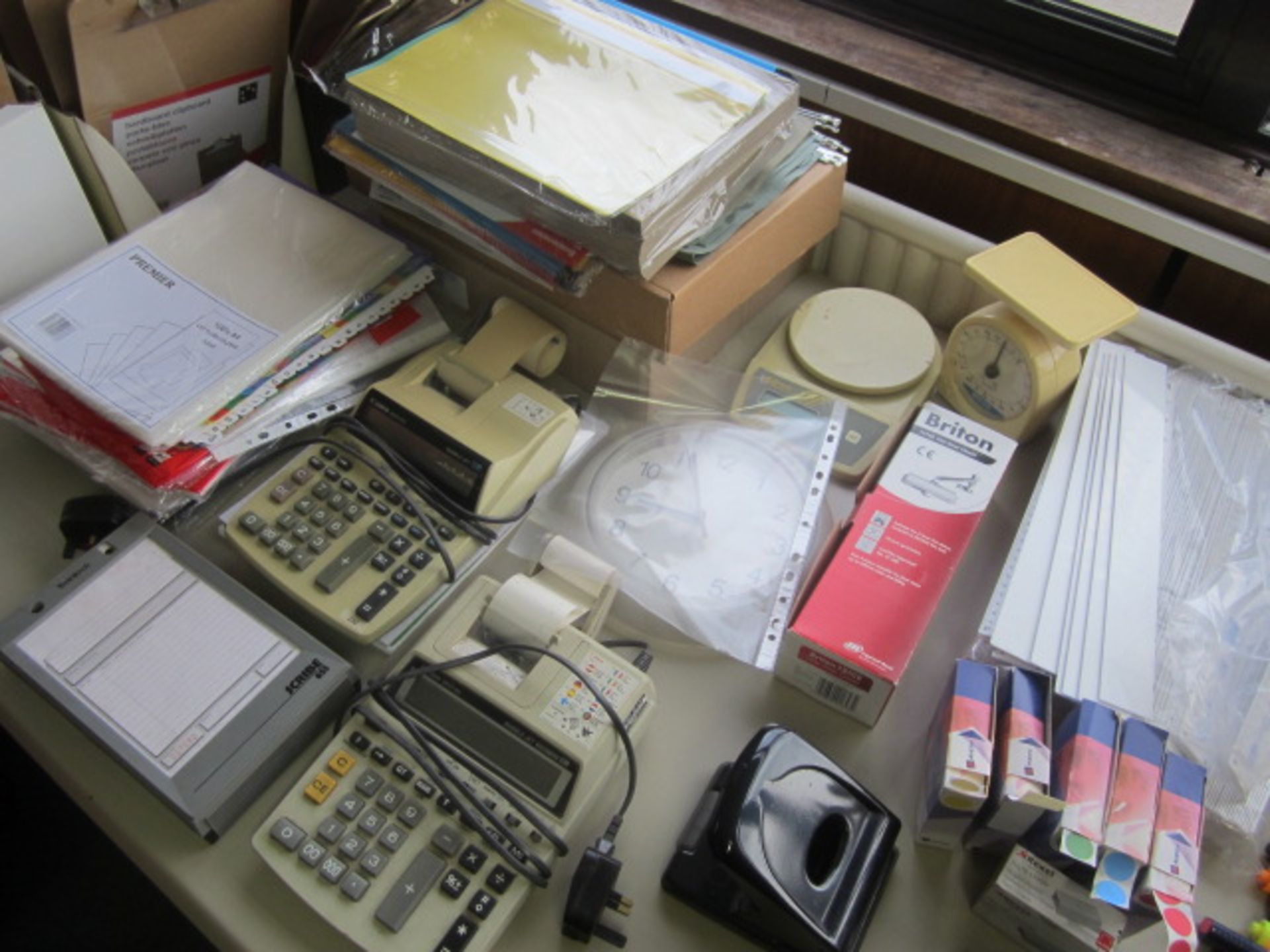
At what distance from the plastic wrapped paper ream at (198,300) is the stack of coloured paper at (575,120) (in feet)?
0.27

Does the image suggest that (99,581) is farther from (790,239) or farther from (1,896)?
(1,896)

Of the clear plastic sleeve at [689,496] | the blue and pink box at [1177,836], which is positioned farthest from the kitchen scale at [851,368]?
the blue and pink box at [1177,836]

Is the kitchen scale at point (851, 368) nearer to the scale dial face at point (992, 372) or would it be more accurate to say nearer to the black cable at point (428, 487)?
the scale dial face at point (992, 372)

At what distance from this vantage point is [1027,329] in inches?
32.4

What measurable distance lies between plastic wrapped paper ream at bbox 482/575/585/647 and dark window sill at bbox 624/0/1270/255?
647mm

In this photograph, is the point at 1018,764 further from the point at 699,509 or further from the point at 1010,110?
→ the point at 1010,110

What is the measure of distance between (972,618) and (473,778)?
1.32 ft

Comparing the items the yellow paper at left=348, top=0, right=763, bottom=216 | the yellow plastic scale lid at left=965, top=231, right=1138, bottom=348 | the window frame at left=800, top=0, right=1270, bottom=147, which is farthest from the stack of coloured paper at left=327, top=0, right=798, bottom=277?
the window frame at left=800, top=0, right=1270, bottom=147

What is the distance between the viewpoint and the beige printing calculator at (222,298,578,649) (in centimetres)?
75

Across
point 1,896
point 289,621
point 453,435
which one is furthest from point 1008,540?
point 1,896

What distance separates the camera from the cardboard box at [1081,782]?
23.0 inches

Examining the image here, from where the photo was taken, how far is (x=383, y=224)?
38.6 inches

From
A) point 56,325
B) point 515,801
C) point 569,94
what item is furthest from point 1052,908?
point 56,325

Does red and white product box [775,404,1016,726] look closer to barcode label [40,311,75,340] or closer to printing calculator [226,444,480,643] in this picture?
printing calculator [226,444,480,643]
